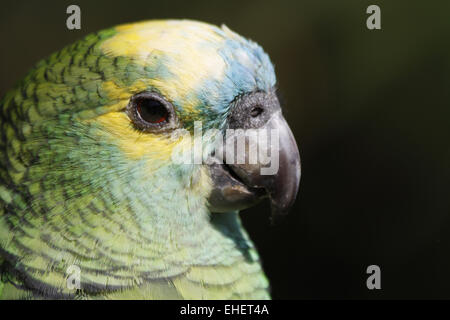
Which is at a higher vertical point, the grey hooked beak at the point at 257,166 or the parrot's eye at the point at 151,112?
the parrot's eye at the point at 151,112

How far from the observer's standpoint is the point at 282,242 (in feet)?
8.98

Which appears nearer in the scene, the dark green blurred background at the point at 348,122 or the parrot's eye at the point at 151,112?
the parrot's eye at the point at 151,112

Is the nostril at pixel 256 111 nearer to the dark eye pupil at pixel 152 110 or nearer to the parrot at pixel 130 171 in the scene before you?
the parrot at pixel 130 171

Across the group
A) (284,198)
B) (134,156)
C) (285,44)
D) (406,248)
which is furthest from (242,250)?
(285,44)

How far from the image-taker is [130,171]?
1.05 metres

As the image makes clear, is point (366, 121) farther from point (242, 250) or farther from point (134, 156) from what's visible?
point (134, 156)

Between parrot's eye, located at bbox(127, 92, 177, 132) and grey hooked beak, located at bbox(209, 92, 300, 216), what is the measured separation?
0.15m

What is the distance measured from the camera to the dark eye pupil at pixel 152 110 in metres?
1.05

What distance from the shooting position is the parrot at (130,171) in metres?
1.03

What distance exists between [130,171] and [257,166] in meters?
0.30

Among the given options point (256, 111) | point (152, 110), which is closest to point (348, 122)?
point (256, 111)

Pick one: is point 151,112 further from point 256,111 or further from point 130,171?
point 256,111

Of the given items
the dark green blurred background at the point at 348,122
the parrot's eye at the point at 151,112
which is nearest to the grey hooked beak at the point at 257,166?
the parrot's eye at the point at 151,112

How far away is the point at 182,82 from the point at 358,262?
1.85 meters
